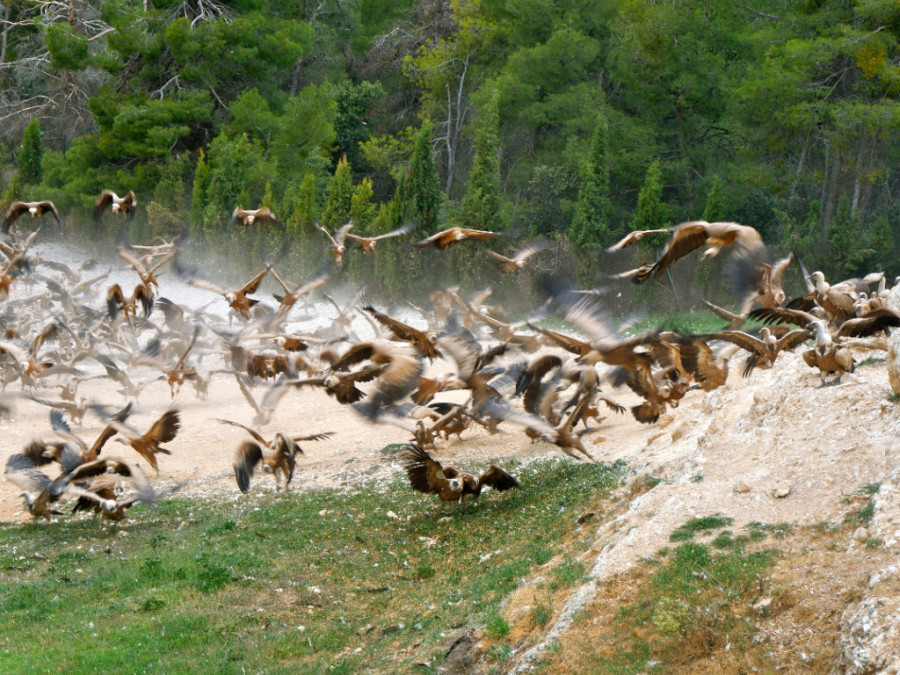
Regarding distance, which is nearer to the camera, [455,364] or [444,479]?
[444,479]

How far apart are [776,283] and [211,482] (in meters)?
7.59

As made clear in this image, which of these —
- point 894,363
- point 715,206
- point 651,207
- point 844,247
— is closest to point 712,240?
point 894,363

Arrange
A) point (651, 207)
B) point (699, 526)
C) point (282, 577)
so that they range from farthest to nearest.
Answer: point (651, 207) < point (282, 577) < point (699, 526)

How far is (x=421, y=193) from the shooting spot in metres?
30.9

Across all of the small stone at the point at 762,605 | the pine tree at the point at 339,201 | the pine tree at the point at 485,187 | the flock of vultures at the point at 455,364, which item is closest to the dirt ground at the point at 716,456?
the flock of vultures at the point at 455,364

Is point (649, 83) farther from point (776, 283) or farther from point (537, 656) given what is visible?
point (537, 656)

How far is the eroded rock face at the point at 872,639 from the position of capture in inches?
218

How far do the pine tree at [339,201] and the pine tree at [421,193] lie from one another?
184 cm

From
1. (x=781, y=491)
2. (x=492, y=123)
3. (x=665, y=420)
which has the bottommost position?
(x=665, y=420)

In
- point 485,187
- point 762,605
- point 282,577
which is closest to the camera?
point 762,605

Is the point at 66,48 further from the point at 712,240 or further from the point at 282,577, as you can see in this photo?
the point at 712,240

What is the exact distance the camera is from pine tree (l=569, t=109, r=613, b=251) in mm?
29719

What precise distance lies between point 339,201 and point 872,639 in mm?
27637

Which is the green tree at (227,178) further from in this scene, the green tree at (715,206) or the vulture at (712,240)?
the vulture at (712,240)
